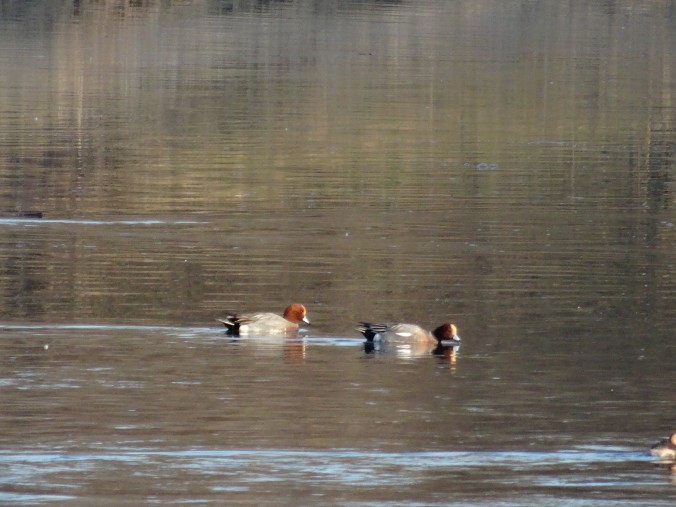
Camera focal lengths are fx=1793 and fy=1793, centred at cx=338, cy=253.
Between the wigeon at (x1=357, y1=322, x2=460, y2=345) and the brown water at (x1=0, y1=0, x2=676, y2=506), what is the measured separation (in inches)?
6.7

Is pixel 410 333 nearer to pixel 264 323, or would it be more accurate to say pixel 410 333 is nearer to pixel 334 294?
pixel 264 323

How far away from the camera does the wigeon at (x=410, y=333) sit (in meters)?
16.1

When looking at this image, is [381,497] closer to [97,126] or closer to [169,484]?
[169,484]

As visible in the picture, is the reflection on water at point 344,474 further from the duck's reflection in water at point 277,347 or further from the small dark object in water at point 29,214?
the small dark object in water at point 29,214

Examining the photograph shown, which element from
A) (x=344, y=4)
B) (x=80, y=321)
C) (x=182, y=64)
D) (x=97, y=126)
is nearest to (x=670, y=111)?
(x=97, y=126)

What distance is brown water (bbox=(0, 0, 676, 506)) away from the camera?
11.6 m

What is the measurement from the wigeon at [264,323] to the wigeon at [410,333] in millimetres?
854

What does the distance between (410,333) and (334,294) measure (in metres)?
2.74

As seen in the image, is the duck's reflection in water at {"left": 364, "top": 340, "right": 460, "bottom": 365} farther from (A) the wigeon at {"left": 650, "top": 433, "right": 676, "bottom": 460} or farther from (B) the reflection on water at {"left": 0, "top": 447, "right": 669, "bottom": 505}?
(A) the wigeon at {"left": 650, "top": 433, "right": 676, "bottom": 460}

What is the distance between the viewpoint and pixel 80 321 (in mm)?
17156

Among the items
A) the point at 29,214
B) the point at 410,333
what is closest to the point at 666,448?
the point at 410,333

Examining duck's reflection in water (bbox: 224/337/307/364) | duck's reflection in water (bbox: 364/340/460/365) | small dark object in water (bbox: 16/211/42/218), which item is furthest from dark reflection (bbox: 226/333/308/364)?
small dark object in water (bbox: 16/211/42/218)

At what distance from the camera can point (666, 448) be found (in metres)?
11.7

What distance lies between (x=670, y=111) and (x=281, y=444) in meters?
34.6
